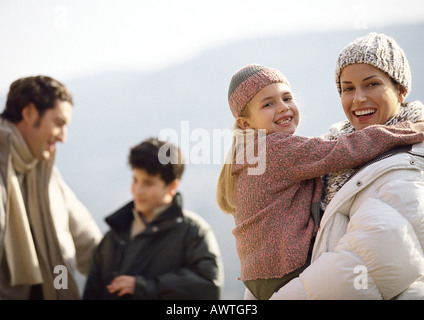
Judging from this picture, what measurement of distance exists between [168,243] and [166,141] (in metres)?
0.38

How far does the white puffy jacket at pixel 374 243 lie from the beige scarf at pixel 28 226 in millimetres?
910

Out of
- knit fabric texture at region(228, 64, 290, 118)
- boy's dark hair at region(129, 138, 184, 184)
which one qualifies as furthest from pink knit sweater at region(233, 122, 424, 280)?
boy's dark hair at region(129, 138, 184, 184)

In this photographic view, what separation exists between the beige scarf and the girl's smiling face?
1006 millimetres

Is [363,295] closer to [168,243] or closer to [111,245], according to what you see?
[168,243]

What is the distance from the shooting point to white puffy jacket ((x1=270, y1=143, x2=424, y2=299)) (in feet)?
6.75

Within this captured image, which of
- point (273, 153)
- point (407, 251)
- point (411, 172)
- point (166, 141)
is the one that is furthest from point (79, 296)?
point (411, 172)

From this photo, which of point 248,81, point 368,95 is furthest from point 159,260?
point 368,95

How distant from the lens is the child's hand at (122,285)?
1.91m

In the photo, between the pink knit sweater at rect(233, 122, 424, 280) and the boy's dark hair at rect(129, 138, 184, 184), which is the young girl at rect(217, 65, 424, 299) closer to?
the pink knit sweater at rect(233, 122, 424, 280)

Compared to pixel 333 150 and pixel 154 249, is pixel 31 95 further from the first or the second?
pixel 333 150

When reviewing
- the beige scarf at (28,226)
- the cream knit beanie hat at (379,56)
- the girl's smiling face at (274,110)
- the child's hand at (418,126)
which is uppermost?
the cream knit beanie hat at (379,56)

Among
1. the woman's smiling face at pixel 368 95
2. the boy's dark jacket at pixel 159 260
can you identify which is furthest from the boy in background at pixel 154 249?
the woman's smiling face at pixel 368 95

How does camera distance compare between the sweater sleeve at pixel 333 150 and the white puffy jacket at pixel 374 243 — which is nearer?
the white puffy jacket at pixel 374 243

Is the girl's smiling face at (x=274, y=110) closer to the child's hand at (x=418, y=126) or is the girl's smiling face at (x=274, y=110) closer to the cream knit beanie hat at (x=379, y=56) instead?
the cream knit beanie hat at (x=379, y=56)
